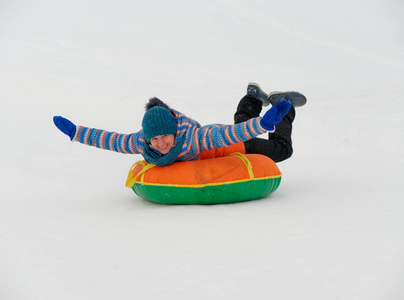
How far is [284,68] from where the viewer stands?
6.99 meters

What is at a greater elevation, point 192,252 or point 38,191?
point 38,191

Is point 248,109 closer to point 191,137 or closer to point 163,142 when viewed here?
point 191,137

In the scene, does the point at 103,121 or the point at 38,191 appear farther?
the point at 103,121

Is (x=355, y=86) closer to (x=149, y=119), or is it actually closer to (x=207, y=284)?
(x=149, y=119)

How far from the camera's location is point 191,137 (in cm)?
212

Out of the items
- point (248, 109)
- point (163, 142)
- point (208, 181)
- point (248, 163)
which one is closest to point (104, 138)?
point (163, 142)

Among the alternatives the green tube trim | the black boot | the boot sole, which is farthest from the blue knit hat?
the boot sole

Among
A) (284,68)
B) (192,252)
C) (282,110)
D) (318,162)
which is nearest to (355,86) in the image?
(284,68)

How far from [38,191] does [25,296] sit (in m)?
1.48

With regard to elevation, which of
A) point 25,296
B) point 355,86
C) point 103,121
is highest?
point 355,86

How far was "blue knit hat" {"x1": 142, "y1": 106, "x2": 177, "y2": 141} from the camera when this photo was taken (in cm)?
202

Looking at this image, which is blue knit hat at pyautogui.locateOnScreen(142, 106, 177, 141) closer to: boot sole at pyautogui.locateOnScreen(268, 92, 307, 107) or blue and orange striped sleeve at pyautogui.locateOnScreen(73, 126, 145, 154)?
blue and orange striped sleeve at pyautogui.locateOnScreen(73, 126, 145, 154)

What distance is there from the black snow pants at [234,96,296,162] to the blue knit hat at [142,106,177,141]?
0.56 m

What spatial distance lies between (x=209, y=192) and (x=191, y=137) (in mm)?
304
